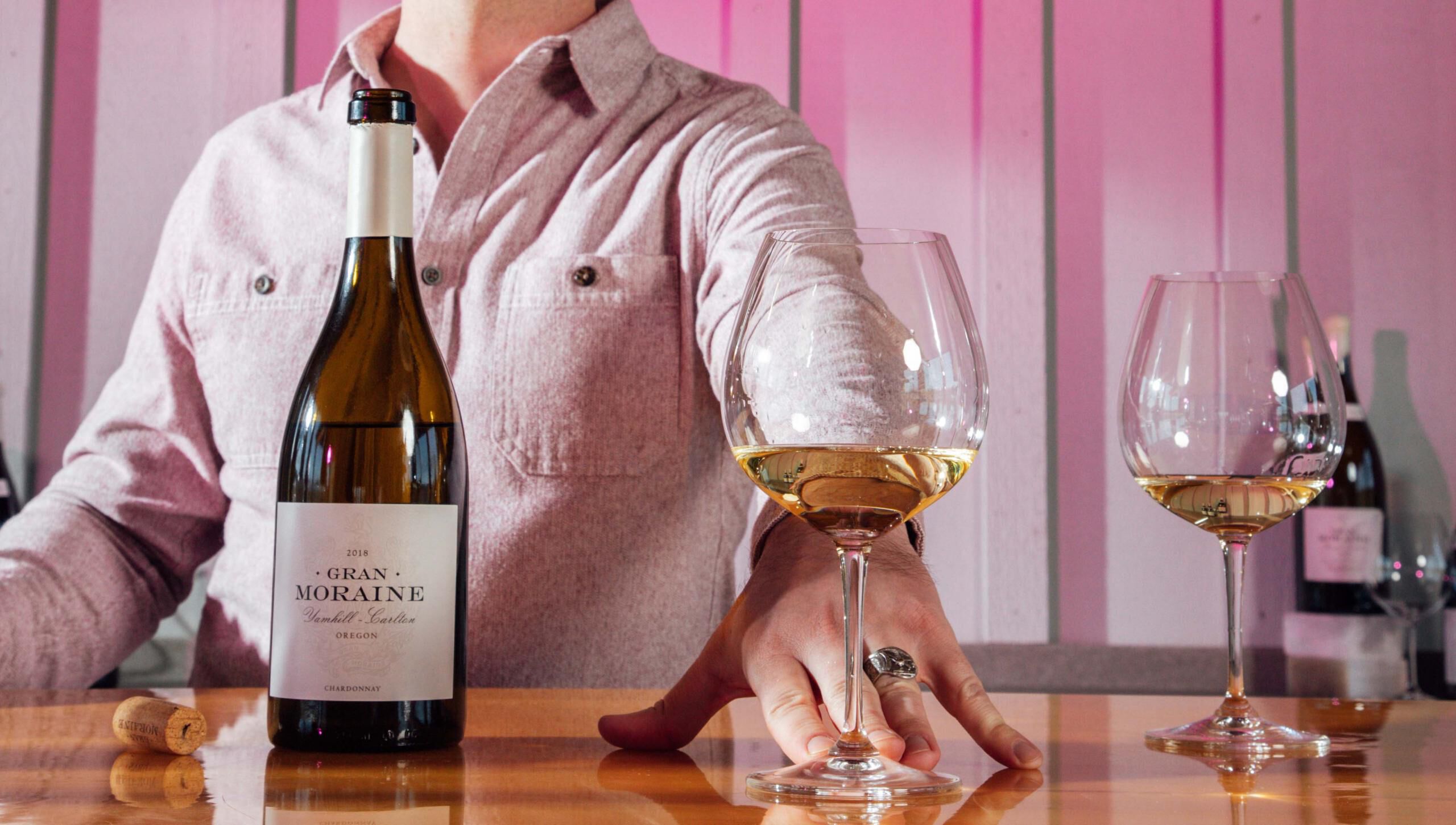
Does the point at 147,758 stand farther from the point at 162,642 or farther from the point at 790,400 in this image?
the point at 162,642

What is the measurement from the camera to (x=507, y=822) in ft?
1.30

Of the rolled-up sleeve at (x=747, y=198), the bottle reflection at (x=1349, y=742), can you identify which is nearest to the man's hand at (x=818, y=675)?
the bottle reflection at (x=1349, y=742)

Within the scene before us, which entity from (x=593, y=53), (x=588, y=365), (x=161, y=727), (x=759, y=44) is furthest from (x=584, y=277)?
(x=759, y=44)

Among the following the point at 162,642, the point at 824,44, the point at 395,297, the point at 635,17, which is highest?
the point at 824,44

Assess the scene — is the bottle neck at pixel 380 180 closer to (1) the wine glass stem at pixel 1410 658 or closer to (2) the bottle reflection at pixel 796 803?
(2) the bottle reflection at pixel 796 803

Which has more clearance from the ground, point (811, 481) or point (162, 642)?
point (811, 481)

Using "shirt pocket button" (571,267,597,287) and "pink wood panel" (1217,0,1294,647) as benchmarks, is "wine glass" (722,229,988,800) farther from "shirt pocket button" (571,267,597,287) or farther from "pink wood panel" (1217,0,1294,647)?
"pink wood panel" (1217,0,1294,647)

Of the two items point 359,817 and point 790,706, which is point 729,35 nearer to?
point 790,706

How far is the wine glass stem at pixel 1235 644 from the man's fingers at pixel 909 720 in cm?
16

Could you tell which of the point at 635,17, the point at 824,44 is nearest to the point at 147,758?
the point at 635,17

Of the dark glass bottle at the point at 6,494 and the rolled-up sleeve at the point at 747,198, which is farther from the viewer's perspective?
the dark glass bottle at the point at 6,494

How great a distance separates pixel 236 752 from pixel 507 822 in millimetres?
188

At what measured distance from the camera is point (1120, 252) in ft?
5.88

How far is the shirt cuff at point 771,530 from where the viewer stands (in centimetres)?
68
